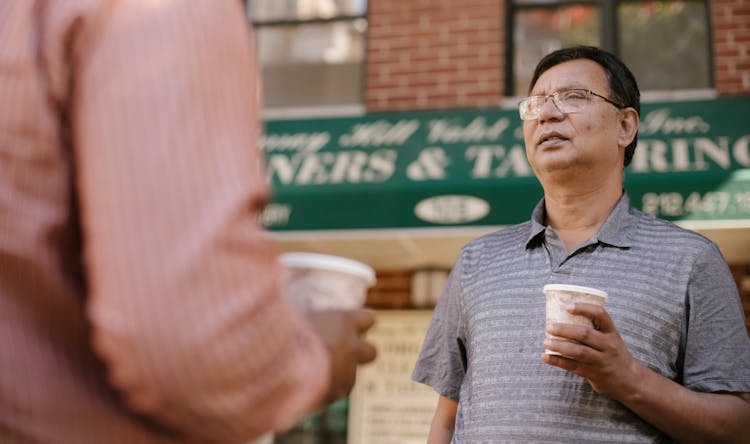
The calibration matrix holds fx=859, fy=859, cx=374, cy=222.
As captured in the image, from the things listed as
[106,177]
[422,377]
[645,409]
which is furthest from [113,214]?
[422,377]

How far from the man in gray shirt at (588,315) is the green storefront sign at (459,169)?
246 centimetres

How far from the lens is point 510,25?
7.46 metres

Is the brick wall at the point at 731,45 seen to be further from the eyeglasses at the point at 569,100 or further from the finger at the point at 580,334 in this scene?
the finger at the point at 580,334

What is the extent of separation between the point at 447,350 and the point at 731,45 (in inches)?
203

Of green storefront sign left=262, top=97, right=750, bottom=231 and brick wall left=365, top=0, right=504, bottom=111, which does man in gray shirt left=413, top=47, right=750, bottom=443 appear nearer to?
green storefront sign left=262, top=97, right=750, bottom=231

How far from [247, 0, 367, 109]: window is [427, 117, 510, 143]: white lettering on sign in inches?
61.8

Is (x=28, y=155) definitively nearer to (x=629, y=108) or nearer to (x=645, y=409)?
(x=645, y=409)

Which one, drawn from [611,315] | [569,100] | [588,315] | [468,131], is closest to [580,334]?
[588,315]

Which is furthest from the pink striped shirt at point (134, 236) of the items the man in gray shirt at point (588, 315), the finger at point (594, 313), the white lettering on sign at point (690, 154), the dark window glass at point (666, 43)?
the dark window glass at point (666, 43)

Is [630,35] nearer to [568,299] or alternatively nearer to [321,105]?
[321,105]

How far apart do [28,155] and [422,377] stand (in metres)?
Result: 1.96

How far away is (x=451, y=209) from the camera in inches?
222

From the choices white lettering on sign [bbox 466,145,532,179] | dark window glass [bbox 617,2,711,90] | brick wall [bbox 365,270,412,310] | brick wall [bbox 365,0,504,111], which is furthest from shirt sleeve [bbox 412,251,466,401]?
dark window glass [bbox 617,2,711,90]

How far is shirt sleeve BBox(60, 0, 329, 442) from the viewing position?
89 centimetres
